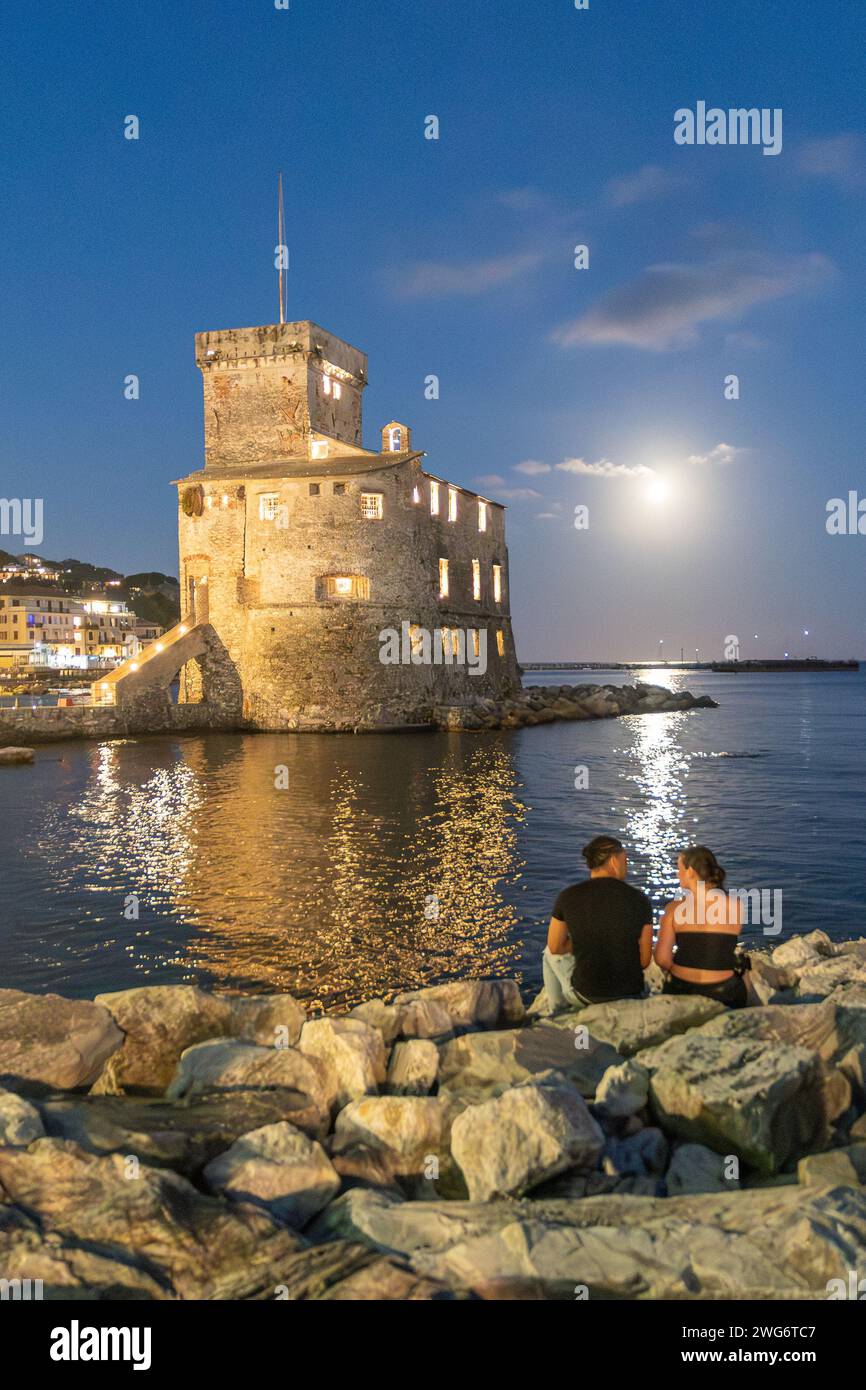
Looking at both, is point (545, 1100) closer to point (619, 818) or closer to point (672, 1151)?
point (672, 1151)

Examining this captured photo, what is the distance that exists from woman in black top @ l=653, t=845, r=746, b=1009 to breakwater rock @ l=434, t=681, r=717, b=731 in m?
37.6

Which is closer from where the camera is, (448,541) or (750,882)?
(750,882)

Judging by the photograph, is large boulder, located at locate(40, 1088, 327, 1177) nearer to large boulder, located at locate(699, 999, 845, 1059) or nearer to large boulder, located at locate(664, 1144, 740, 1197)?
large boulder, located at locate(664, 1144, 740, 1197)

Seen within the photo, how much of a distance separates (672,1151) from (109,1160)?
328cm

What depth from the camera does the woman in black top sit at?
21.2 ft

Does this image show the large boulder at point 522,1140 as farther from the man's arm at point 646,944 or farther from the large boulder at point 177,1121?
the man's arm at point 646,944

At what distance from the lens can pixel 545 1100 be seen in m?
4.87

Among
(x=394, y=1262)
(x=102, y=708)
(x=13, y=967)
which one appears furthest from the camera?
(x=102, y=708)

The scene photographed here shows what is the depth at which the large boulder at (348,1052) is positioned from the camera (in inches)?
238

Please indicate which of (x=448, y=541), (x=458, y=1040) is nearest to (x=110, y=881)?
(x=458, y=1040)

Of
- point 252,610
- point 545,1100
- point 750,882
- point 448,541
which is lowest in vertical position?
point 750,882

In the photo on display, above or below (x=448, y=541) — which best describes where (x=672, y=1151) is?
below
